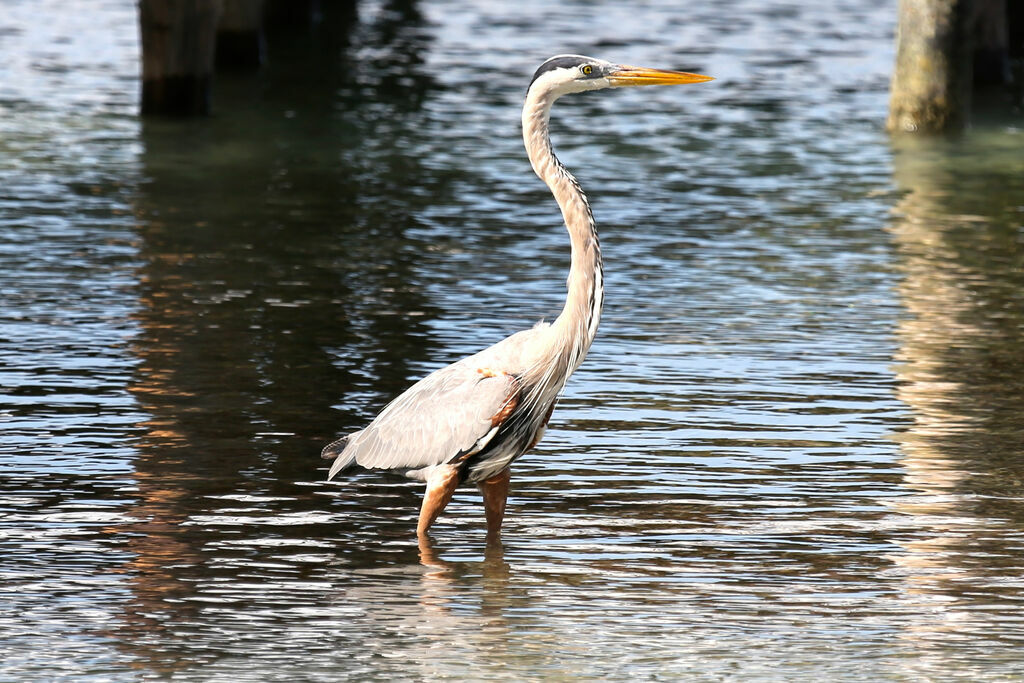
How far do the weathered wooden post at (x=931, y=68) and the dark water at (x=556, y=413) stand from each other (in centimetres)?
34

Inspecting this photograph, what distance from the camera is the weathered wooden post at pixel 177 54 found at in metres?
17.1

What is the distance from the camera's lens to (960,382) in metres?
9.49

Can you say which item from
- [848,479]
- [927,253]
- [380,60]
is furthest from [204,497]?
[380,60]

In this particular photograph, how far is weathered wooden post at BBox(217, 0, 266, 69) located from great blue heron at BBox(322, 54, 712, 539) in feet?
50.9

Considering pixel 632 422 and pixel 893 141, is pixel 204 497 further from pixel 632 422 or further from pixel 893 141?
pixel 893 141

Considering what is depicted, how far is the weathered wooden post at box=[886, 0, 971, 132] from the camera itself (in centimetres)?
1739

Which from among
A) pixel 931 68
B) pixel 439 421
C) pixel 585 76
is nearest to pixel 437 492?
pixel 439 421

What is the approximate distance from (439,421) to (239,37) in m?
16.0

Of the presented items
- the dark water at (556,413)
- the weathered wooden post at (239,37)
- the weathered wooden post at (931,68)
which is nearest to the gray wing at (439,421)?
the dark water at (556,413)

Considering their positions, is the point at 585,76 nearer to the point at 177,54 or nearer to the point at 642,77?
the point at 642,77

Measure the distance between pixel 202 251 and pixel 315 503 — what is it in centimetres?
520

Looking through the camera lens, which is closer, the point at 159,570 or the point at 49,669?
the point at 49,669

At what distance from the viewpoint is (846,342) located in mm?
10398

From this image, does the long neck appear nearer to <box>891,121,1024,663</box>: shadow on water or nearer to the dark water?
the dark water
